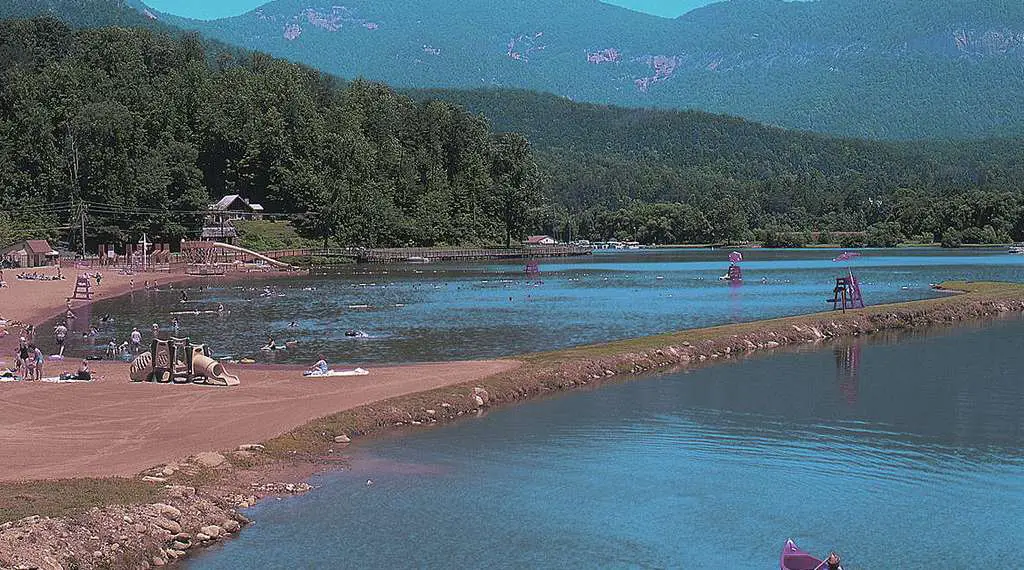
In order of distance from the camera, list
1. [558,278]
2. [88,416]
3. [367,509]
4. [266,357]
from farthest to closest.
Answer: [558,278] < [266,357] < [88,416] < [367,509]

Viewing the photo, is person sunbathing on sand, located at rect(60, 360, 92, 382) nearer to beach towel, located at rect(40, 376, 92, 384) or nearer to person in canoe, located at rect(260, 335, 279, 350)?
beach towel, located at rect(40, 376, 92, 384)

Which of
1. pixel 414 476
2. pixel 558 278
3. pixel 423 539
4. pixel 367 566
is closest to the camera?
pixel 367 566

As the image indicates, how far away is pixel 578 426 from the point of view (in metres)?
33.1

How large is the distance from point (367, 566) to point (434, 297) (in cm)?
7114

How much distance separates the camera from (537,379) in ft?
130

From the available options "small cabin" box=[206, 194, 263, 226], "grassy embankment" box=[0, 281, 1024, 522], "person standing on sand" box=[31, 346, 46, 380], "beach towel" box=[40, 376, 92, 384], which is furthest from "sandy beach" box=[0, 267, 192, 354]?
"small cabin" box=[206, 194, 263, 226]

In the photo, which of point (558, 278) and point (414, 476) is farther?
point (558, 278)

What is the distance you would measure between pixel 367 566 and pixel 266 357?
29.4 metres

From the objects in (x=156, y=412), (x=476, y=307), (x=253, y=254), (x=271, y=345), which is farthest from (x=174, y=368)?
(x=253, y=254)

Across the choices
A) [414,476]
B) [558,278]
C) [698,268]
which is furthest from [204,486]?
[698,268]

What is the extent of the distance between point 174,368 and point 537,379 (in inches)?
496

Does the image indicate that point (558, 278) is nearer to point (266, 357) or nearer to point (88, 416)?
point (266, 357)

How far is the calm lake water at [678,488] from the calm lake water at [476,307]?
17.1m

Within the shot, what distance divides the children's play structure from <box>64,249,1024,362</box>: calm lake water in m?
9.26
